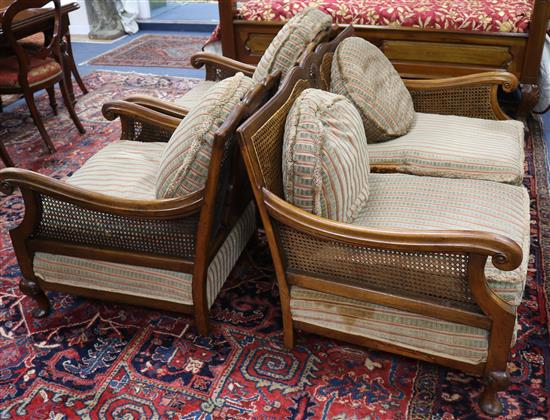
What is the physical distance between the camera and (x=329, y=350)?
187 cm

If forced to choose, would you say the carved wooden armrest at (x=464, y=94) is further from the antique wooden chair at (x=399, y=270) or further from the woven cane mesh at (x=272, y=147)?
the woven cane mesh at (x=272, y=147)

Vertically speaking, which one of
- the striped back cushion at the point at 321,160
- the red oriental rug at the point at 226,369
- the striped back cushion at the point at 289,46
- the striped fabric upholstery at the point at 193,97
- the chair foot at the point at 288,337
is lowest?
the red oriental rug at the point at 226,369

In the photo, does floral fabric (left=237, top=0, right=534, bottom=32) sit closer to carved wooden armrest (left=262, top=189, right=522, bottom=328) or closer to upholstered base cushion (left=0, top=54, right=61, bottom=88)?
upholstered base cushion (left=0, top=54, right=61, bottom=88)

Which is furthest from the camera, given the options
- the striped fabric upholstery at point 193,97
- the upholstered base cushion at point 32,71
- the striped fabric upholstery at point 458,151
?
the upholstered base cushion at point 32,71

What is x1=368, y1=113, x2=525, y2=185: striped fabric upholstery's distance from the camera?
215 centimetres

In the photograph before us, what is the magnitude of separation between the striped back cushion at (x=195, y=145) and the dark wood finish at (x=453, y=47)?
1860 mm

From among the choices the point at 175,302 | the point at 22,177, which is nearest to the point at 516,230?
the point at 175,302

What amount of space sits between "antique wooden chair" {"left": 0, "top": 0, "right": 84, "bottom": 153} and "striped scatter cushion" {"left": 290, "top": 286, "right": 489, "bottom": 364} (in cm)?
227

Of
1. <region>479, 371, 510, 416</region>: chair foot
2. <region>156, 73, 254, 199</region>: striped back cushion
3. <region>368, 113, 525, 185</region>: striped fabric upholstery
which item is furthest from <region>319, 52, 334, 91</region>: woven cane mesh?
<region>479, 371, 510, 416</region>: chair foot

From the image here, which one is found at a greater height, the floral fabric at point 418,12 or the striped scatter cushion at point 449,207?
the floral fabric at point 418,12

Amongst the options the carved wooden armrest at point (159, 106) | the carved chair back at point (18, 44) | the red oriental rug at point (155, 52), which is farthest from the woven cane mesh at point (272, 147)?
the red oriental rug at point (155, 52)

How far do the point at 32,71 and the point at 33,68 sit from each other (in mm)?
28

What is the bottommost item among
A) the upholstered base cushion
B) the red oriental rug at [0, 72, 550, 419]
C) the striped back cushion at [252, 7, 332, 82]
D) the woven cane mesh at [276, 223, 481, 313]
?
the red oriental rug at [0, 72, 550, 419]

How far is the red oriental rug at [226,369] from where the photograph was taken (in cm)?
168
